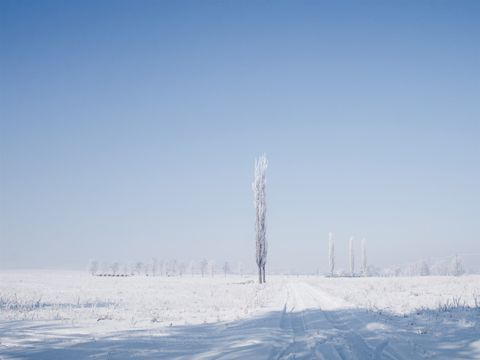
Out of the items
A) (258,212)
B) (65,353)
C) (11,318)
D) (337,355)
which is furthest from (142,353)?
(258,212)

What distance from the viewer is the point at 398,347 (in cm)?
756

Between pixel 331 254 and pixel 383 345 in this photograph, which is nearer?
pixel 383 345

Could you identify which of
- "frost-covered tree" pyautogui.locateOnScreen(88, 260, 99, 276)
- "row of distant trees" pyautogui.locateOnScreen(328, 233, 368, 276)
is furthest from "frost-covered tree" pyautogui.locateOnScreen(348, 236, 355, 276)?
"frost-covered tree" pyautogui.locateOnScreen(88, 260, 99, 276)

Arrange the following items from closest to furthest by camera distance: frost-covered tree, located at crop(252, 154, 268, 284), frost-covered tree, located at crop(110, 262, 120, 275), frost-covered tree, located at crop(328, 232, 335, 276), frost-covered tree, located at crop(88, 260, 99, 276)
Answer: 1. frost-covered tree, located at crop(252, 154, 268, 284)
2. frost-covered tree, located at crop(328, 232, 335, 276)
3. frost-covered tree, located at crop(110, 262, 120, 275)
4. frost-covered tree, located at crop(88, 260, 99, 276)

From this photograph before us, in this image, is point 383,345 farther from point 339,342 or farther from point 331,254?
point 331,254

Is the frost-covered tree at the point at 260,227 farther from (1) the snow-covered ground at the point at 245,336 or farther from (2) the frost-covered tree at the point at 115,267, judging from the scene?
(2) the frost-covered tree at the point at 115,267

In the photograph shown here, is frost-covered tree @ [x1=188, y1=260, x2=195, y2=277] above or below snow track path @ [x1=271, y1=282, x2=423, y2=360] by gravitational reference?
below

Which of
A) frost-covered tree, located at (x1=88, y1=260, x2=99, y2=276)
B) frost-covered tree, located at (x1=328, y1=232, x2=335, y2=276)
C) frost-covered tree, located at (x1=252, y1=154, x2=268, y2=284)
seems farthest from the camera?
frost-covered tree, located at (x1=88, y1=260, x2=99, y2=276)

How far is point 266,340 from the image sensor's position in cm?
792

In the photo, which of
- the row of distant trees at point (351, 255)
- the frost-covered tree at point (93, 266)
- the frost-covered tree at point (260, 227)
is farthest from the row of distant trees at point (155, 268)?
the frost-covered tree at point (260, 227)

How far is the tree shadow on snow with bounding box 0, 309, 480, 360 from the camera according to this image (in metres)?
6.82

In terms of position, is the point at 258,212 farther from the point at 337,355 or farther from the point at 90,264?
the point at 90,264

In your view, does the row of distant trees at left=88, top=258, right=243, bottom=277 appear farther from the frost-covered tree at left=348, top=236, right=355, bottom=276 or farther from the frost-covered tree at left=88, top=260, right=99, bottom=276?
the frost-covered tree at left=348, top=236, right=355, bottom=276

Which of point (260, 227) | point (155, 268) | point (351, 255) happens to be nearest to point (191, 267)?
point (155, 268)
